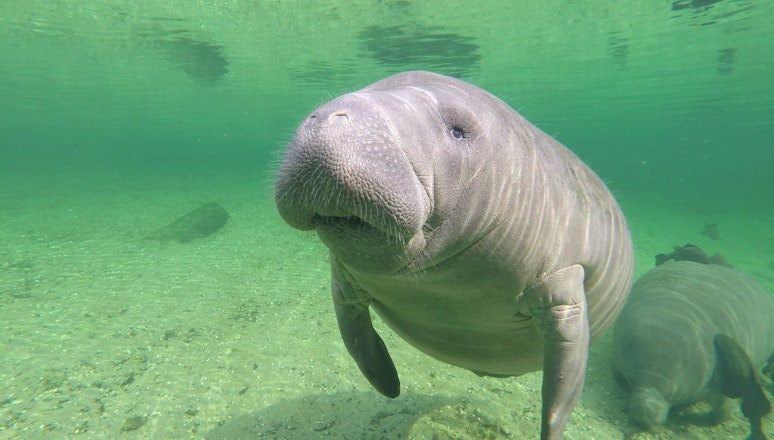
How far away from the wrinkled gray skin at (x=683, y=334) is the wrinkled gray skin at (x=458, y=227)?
2.35 metres

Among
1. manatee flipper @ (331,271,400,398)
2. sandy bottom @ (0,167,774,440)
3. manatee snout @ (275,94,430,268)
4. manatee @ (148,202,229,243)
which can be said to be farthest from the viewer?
manatee @ (148,202,229,243)

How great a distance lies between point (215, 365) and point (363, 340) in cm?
292

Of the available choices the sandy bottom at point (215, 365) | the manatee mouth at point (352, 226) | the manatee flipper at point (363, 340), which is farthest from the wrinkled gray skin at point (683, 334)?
→ the manatee mouth at point (352, 226)

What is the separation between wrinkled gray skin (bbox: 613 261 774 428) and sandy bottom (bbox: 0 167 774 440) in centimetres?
34

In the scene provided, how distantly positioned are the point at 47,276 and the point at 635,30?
1972 cm

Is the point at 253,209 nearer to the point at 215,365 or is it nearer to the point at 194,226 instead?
the point at 194,226

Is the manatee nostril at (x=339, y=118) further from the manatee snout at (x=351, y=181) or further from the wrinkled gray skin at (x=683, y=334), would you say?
the wrinkled gray skin at (x=683, y=334)

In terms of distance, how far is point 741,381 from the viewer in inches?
190

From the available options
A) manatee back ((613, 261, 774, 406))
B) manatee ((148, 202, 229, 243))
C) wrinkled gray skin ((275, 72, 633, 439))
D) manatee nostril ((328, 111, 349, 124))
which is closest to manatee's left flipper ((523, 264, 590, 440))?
wrinkled gray skin ((275, 72, 633, 439))

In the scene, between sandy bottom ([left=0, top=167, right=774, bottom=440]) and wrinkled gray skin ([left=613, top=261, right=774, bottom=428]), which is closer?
sandy bottom ([left=0, top=167, right=774, bottom=440])

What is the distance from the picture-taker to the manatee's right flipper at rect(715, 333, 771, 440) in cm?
472

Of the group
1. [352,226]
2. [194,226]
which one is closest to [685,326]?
[352,226]

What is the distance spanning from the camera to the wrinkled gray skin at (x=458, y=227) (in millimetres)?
1522

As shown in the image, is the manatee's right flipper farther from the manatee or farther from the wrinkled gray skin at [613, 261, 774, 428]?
the manatee
